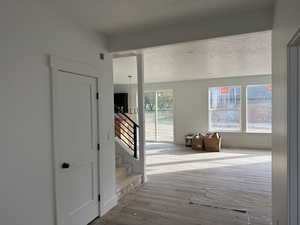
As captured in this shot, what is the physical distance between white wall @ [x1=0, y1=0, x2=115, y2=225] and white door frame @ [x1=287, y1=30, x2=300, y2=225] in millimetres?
2180

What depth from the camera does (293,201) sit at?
4.44 feet

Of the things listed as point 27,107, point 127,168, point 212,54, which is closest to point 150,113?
point 127,168

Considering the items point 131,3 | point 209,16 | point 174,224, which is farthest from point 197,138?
point 131,3

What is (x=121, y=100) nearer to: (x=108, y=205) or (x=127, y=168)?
(x=127, y=168)

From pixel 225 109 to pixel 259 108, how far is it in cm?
115

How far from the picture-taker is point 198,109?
312 inches

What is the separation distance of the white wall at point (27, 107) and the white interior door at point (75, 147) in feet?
0.40

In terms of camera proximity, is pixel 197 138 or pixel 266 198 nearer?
pixel 266 198

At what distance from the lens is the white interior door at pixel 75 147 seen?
7.47ft

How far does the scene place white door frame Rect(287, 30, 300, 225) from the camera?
1321 mm

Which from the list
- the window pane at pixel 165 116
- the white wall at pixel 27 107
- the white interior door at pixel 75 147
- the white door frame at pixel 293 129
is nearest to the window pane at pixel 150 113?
the window pane at pixel 165 116

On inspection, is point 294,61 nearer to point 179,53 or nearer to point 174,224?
point 174,224

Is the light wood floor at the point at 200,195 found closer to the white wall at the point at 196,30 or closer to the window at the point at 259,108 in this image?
the window at the point at 259,108

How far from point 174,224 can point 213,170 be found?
258cm
